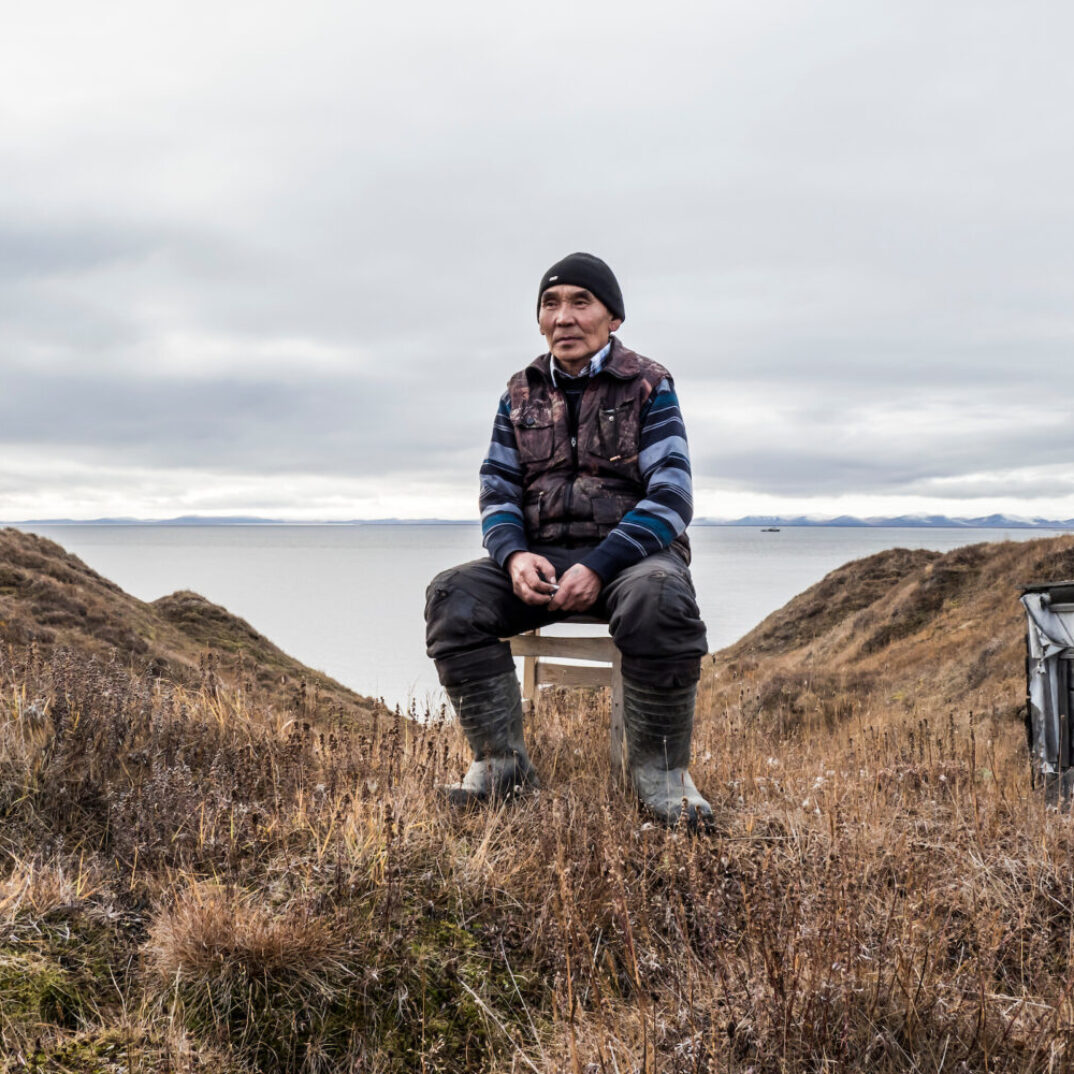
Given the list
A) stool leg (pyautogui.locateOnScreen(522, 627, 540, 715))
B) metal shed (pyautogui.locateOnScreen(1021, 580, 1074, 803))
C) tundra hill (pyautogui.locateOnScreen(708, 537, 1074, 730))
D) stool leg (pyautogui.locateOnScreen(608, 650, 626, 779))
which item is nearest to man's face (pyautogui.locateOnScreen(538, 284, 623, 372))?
stool leg (pyautogui.locateOnScreen(608, 650, 626, 779))

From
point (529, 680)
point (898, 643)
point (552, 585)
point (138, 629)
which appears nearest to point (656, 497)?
point (552, 585)

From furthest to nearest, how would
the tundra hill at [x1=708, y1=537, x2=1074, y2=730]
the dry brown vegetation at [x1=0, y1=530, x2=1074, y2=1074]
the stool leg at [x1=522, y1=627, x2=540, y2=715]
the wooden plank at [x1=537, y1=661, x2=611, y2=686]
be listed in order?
the tundra hill at [x1=708, y1=537, x2=1074, y2=730], the stool leg at [x1=522, y1=627, x2=540, y2=715], the wooden plank at [x1=537, y1=661, x2=611, y2=686], the dry brown vegetation at [x1=0, y1=530, x2=1074, y2=1074]

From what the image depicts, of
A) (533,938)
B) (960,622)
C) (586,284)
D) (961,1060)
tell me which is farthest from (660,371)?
(960,622)

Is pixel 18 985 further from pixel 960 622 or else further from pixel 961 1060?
pixel 960 622

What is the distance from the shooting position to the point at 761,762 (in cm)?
448

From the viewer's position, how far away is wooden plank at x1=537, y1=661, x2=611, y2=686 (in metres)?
4.38

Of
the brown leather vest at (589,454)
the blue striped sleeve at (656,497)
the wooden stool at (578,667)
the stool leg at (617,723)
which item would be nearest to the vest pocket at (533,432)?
the brown leather vest at (589,454)

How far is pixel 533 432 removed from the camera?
3.99m

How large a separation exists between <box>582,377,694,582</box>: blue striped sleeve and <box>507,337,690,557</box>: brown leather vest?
0.06 meters

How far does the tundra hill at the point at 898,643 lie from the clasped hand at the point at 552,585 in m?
3.02

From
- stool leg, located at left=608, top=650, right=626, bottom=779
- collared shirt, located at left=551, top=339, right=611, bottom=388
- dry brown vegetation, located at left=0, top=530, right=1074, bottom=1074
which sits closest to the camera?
dry brown vegetation, located at left=0, top=530, right=1074, bottom=1074

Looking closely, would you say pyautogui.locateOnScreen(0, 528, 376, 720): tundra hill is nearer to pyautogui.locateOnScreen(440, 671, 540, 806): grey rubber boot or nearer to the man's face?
pyautogui.locateOnScreen(440, 671, 540, 806): grey rubber boot

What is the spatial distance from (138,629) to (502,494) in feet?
29.9

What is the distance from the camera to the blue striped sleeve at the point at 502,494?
3805 mm
